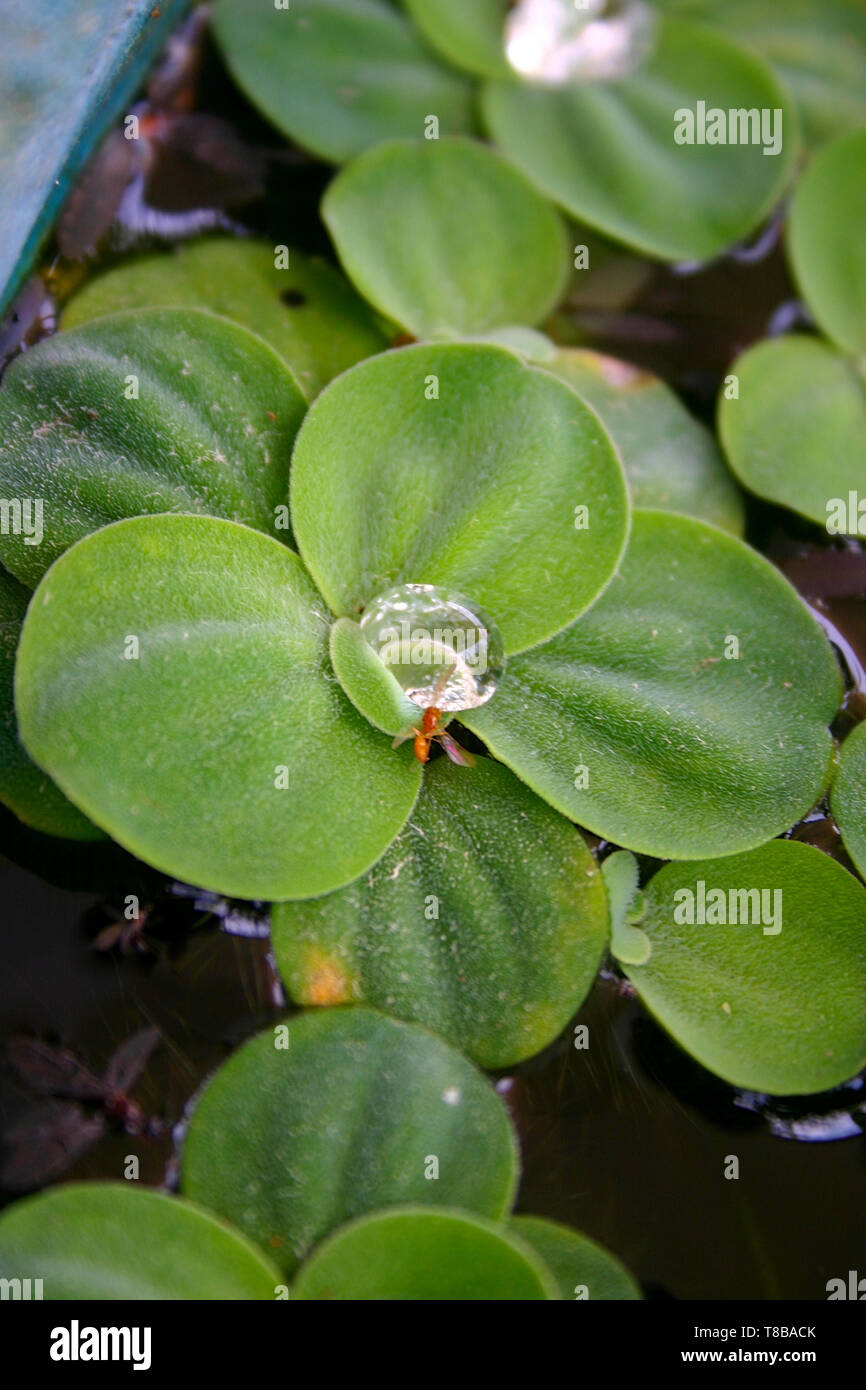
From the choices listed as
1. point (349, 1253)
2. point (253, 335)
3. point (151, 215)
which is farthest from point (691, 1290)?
point (151, 215)

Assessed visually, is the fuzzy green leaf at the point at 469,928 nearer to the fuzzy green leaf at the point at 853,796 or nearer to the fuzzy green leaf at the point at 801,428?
the fuzzy green leaf at the point at 853,796

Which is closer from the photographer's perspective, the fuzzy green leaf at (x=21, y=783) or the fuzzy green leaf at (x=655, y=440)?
the fuzzy green leaf at (x=21, y=783)

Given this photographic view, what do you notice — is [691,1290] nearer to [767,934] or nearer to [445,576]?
[767,934]

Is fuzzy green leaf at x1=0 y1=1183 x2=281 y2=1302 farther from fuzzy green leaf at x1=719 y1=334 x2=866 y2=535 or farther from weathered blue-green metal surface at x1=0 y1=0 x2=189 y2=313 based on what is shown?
fuzzy green leaf at x1=719 y1=334 x2=866 y2=535

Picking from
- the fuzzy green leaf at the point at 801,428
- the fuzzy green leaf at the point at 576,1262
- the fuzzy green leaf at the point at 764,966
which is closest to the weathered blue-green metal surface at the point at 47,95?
the fuzzy green leaf at the point at 801,428

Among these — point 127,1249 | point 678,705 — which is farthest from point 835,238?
point 127,1249
